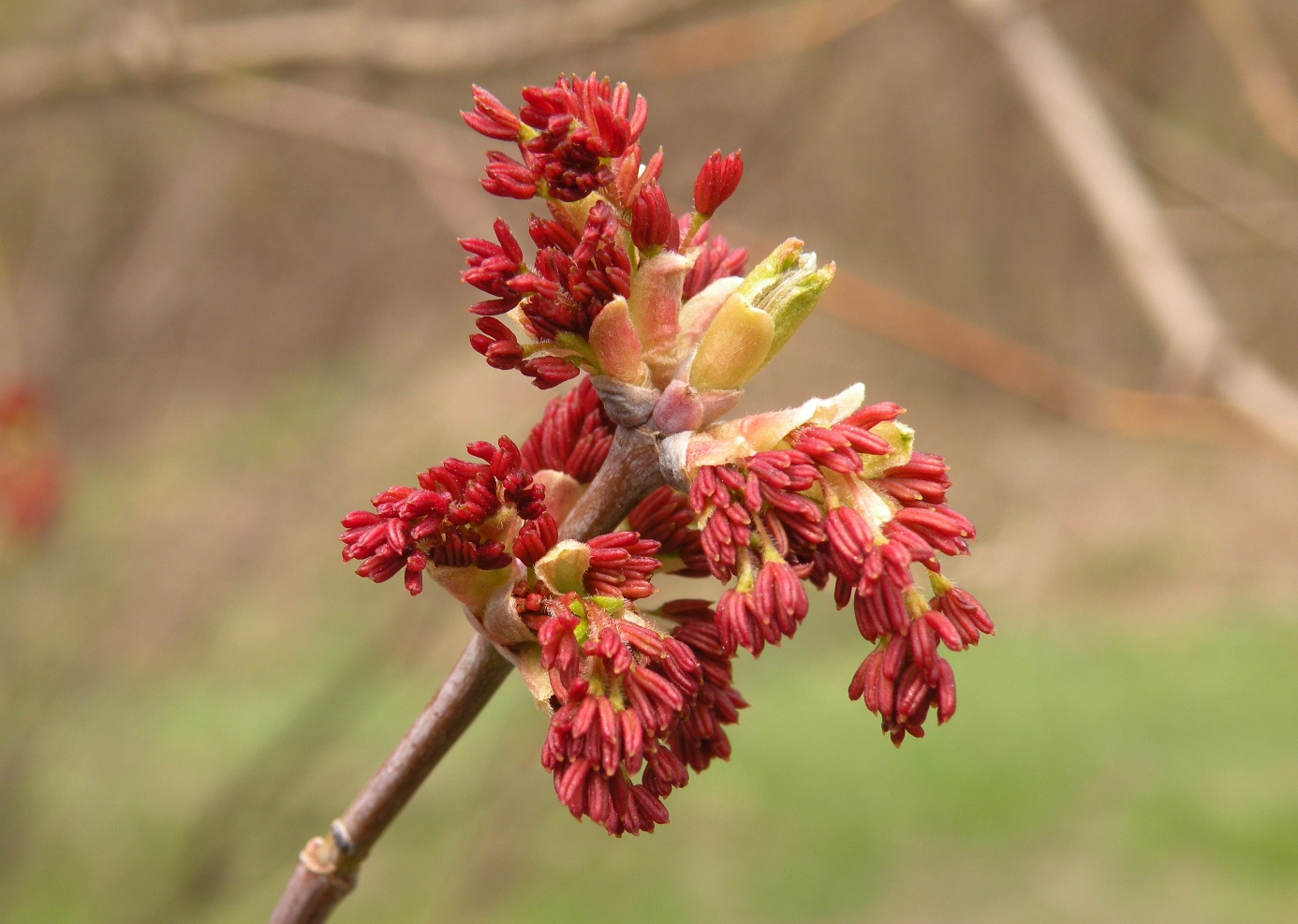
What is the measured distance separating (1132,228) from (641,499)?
1829 millimetres

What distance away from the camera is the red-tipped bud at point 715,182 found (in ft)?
1.91

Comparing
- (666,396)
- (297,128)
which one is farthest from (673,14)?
(666,396)

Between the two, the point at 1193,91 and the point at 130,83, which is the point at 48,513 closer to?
the point at 130,83

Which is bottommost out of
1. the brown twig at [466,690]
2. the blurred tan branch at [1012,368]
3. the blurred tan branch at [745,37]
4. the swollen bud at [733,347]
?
the brown twig at [466,690]

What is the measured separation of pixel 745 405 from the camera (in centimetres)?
382

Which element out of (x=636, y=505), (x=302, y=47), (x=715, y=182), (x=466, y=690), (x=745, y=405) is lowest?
(x=466, y=690)

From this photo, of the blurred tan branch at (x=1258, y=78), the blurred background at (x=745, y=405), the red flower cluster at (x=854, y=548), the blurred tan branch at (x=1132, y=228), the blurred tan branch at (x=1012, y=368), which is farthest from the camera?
the blurred background at (x=745, y=405)

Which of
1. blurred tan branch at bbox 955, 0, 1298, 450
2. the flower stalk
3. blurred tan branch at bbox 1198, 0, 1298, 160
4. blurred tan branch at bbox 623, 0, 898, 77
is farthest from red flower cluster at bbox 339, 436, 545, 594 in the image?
blurred tan branch at bbox 623, 0, 898, 77

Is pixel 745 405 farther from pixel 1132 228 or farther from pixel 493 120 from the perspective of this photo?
pixel 493 120

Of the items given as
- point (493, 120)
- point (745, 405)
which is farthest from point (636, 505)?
point (745, 405)

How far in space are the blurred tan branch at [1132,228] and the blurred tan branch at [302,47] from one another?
83cm

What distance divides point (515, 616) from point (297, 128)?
2.19 metres

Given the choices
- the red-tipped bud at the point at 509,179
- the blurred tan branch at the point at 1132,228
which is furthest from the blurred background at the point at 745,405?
the red-tipped bud at the point at 509,179

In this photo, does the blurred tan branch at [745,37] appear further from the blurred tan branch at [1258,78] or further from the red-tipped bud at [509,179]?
the red-tipped bud at [509,179]
